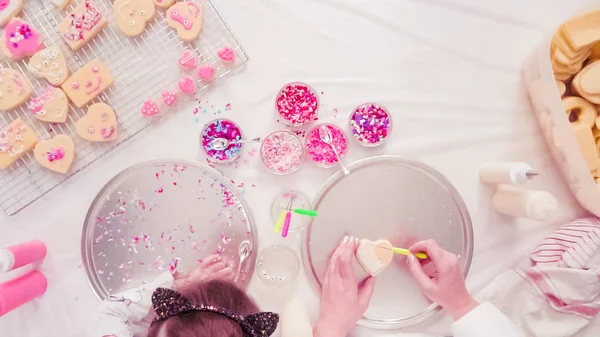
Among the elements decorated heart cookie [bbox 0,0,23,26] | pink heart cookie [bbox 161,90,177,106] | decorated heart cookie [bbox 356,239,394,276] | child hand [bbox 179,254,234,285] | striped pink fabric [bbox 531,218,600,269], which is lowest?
striped pink fabric [bbox 531,218,600,269]

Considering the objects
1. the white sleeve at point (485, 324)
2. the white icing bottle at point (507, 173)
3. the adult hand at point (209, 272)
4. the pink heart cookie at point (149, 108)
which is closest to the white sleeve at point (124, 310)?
the adult hand at point (209, 272)

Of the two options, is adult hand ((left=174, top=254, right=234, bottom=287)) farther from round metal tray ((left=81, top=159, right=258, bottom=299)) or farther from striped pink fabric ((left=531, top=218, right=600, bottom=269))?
striped pink fabric ((left=531, top=218, right=600, bottom=269))

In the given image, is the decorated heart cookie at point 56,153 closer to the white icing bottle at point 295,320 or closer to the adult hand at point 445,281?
the white icing bottle at point 295,320

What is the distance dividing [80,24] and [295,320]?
0.76 m

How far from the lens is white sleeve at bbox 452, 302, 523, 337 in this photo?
1004mm

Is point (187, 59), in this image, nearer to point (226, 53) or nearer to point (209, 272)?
point (226, 53)

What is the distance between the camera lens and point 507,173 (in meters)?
1.05

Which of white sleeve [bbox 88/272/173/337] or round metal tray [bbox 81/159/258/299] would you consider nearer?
white sleeve [bbox 88/272/173/337]

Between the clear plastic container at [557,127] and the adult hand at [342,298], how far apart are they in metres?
0.48

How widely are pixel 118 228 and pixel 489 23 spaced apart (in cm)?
94

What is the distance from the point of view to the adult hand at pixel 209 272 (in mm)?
1077

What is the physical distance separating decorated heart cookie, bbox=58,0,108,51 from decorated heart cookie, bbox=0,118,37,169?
20cm

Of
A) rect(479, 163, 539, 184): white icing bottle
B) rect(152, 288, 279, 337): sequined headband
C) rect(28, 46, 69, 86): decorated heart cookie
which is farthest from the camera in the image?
rect(28, 46, 69, 86): decorated heart cookie

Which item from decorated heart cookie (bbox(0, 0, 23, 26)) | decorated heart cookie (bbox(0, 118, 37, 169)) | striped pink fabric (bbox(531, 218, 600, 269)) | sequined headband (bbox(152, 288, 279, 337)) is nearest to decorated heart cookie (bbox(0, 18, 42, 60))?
decorated heart cookie (bbox(0, 0, 23, 26))
